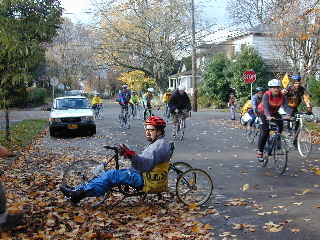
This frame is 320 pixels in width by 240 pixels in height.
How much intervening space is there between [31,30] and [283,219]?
837cm

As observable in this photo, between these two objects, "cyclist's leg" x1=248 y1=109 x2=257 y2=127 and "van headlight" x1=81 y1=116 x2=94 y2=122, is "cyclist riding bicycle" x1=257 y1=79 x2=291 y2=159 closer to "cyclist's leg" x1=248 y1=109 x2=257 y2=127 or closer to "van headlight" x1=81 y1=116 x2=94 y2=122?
"cyclist's leg" x1=248 y1=109 x2=257 y2=127

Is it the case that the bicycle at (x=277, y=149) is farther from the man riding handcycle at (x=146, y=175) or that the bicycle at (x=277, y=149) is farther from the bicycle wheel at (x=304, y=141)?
the man riding handcycle at (x=146, y=175)

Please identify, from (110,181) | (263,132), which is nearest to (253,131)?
(263,132)

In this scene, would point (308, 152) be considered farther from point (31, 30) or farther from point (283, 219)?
point (31, 30)

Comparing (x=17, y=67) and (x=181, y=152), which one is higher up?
(x=17, y=67)

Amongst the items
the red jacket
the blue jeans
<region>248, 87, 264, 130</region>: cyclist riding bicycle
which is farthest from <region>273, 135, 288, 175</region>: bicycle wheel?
the blue jeans

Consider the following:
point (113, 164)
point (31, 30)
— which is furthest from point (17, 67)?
point (113, 164)

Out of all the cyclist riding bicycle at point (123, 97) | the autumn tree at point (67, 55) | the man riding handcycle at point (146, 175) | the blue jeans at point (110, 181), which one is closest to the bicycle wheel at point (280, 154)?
the man riding handcycle at point (146, 175)

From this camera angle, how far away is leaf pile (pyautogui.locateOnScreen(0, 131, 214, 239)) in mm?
5340

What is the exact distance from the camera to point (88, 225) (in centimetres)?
571

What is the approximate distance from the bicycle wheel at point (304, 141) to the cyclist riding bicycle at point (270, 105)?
67.6 inches

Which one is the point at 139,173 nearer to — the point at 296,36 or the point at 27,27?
the point at 27,27

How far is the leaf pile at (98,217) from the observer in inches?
210

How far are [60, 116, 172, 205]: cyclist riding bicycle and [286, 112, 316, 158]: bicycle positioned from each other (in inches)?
231
